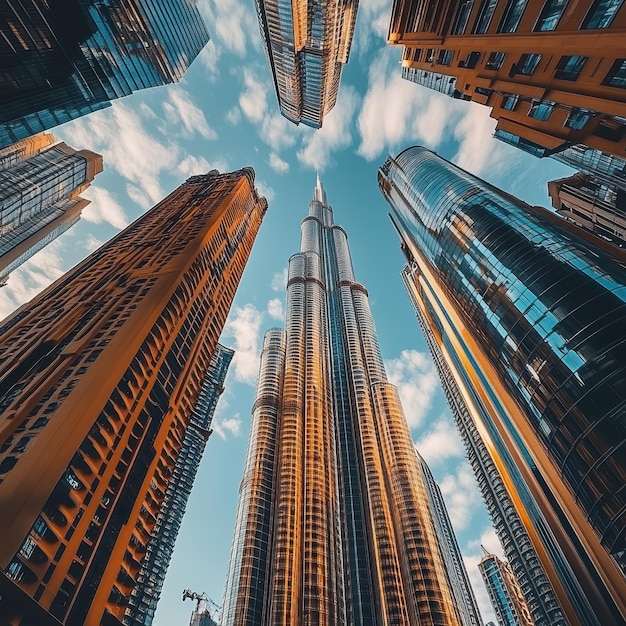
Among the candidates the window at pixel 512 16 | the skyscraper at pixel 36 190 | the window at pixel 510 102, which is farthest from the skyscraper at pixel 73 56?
the window at pixel 510 102

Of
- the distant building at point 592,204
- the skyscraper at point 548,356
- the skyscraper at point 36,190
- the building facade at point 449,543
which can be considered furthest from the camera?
the building facade at point 449,543

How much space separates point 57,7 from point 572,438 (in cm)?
9681

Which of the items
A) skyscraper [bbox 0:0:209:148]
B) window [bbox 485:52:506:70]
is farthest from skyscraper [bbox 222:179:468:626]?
window [bbox 485:52:506:70]

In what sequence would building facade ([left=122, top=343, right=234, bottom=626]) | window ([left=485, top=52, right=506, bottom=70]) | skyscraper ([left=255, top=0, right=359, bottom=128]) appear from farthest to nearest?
skyscraper ([left=255, top=0, right=359, bottom=128])
building facade ([left=122, top=343, right=234, bottom=626])
window ([left=485, top=52, right=506, bottom=70])

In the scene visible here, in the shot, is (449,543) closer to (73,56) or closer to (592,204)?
(592,204)

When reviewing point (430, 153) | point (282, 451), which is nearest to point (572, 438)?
point (282, 451)

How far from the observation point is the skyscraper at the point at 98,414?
32938 mm

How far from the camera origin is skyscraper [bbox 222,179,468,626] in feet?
250

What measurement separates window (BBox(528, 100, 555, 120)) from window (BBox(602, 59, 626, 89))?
32.1ft

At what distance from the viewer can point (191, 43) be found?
9950cm

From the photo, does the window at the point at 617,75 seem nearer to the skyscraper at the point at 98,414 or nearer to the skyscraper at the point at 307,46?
the skyscraper at the point at 98,414

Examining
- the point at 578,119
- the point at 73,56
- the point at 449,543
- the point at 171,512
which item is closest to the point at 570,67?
the point at 578,119

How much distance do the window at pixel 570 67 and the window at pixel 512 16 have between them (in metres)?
6.90

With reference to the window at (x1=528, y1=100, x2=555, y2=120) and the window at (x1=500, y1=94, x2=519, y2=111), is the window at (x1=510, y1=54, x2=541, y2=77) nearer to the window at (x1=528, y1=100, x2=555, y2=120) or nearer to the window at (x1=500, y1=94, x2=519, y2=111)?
the window at (x1=528, y1=100, x2=555, y2=120)
